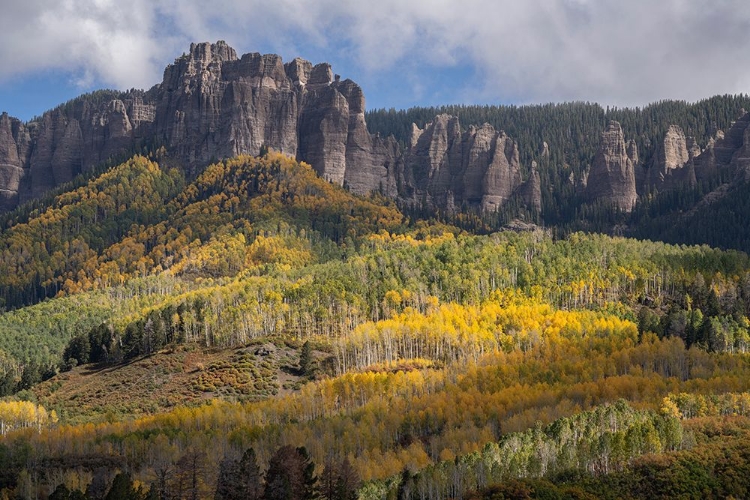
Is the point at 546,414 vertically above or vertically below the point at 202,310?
below

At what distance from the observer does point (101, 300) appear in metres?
179

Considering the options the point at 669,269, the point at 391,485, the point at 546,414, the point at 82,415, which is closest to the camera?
the point at 391,485

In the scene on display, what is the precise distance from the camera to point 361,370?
122312 mm

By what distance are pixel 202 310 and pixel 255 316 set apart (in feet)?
33.0

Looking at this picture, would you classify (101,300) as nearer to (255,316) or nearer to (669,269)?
(255,316)

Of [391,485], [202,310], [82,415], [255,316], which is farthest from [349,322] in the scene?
[391,485]

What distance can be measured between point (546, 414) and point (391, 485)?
87.1ft

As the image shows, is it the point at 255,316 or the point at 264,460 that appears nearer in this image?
the point at 264,460

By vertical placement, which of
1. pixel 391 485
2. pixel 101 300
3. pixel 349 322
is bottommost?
pixel 391 485

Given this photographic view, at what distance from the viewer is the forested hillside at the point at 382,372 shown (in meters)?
74.4

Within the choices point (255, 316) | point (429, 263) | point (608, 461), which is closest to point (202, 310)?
point (255, 316)

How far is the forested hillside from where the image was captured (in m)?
74.4

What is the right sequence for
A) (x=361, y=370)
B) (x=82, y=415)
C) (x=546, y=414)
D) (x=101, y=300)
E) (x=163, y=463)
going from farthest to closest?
(x=101, y=300) → (x=361, y=370) → (x=82, y=415) → (x=546, y=414) → (x=163, y=463)

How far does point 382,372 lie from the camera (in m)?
119
